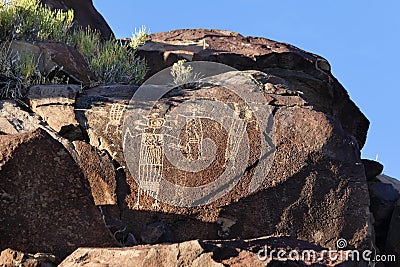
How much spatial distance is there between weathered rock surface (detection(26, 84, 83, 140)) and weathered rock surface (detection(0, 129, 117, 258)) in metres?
1.92

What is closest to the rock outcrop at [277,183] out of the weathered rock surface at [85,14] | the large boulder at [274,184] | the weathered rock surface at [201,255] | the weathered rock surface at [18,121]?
the large boulder at [274,184]

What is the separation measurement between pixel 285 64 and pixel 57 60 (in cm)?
341

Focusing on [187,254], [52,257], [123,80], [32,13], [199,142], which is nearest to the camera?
[187,254]

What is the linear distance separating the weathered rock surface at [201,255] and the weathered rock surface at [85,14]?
297 inches

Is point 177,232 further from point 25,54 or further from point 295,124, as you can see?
point 25,54

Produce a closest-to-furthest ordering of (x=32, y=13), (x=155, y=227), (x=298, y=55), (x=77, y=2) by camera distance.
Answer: (x=155, y=227) → (x=32, y=13) → (x=298, y=55) → (x=77, y=2)

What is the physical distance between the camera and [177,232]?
634cm

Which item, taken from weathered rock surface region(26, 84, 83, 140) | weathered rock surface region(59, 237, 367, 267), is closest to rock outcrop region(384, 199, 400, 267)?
weathered rock surface region(26, 84, 83, 140)

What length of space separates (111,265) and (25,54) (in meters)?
4.91

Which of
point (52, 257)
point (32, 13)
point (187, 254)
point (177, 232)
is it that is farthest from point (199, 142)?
point (32, 13)

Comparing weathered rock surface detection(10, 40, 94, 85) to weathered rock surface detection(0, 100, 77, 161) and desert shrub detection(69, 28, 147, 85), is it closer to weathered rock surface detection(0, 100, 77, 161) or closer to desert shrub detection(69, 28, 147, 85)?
desert shrub detection(69, 28, 147, 85)

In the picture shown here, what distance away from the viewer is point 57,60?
8203mm

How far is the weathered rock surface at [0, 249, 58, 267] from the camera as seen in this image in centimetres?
420

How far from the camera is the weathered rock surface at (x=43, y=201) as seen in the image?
4.70m
